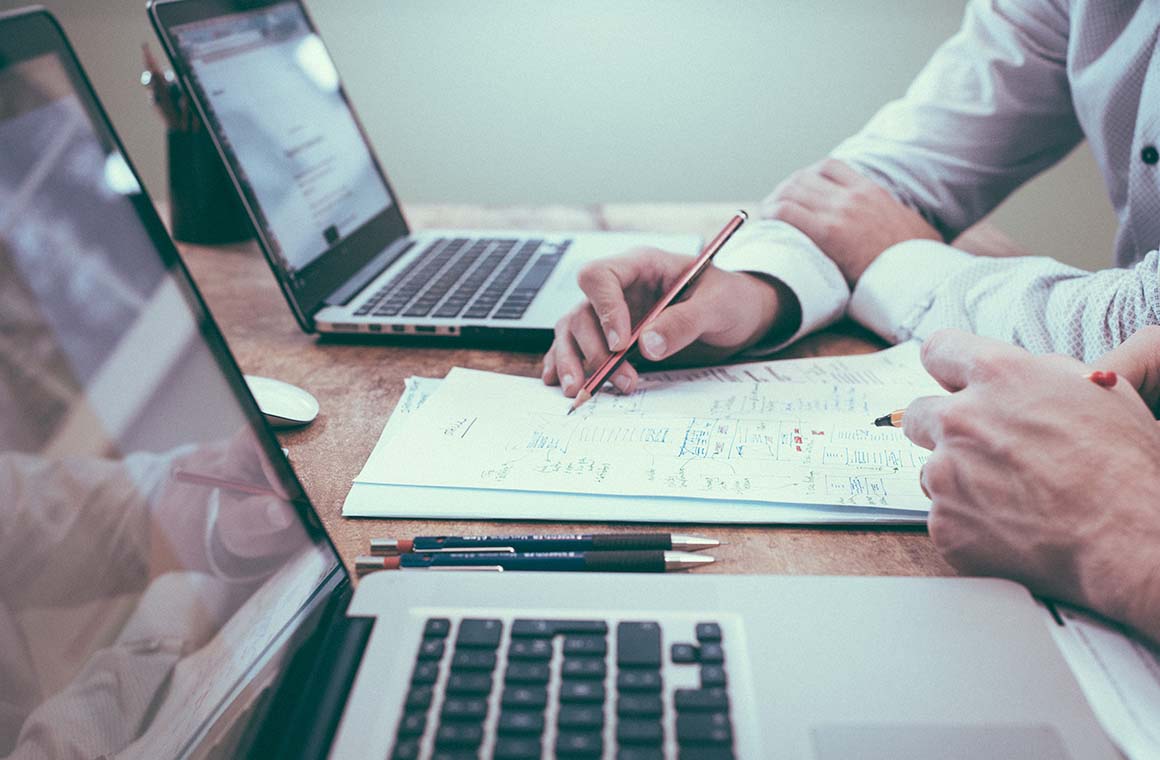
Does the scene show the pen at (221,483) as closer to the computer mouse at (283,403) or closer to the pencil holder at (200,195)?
the computer mouse at (283,403)

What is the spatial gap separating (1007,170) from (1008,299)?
40 centimetres

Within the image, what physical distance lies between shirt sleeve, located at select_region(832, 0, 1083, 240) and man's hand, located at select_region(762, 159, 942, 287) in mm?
49

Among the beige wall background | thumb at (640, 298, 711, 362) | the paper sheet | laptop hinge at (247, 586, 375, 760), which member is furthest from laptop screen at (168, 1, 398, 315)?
the beige wall background

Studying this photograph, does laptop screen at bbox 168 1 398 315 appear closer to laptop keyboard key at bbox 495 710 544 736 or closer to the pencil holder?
the pencil holder

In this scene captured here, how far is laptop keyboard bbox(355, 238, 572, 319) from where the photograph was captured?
80 centimetres

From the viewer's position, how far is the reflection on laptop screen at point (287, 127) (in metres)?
0.77

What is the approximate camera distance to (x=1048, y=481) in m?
0.43

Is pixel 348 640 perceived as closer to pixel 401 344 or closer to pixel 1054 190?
pixel 401 344

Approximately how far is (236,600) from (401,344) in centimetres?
44

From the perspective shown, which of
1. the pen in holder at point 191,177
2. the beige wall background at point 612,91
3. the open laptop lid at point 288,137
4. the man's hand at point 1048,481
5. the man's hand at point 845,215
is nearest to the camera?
the man's hand at point 1048,481

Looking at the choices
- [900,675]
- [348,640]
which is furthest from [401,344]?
[900,675]

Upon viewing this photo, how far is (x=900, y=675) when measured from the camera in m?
0.36

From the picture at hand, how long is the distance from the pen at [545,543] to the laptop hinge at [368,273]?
40 cm

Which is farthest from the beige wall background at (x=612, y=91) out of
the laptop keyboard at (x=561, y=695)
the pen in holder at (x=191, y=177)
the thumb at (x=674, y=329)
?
the laptop keyboard at (x=561, y=695)
